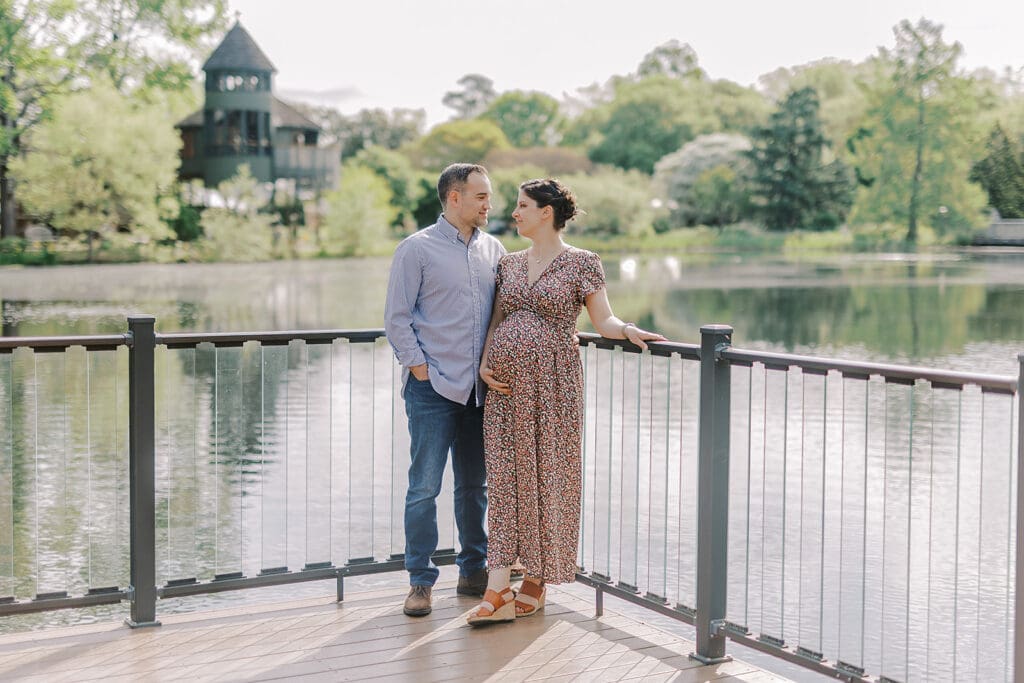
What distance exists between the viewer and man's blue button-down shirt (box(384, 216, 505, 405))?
12.7 feet

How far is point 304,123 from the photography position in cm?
5128

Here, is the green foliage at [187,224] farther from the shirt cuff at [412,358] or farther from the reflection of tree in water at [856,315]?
the shirt cuff at [412,358]

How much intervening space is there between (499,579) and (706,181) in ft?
153

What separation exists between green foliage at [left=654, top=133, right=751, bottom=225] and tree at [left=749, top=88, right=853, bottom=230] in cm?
69

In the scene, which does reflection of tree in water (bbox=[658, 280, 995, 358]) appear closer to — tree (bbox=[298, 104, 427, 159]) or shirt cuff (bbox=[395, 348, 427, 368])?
tree (bbox=[298, 104, 427, 159])

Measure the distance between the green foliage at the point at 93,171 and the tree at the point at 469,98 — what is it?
23.1 meters

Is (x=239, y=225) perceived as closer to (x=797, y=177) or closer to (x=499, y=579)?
(x=797, y=177)

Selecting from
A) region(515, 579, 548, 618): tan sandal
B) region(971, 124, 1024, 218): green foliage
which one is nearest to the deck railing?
region(515, 579, 548, 618): tan sandal

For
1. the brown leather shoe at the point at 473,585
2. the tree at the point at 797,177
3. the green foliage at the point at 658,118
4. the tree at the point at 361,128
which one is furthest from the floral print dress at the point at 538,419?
the tree at the point at 361,128

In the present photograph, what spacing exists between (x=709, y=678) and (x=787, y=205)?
160ft

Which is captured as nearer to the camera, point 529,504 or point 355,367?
point 529,504

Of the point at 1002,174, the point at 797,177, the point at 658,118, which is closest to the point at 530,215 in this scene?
the point at 1002,174

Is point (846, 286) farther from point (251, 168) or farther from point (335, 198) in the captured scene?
point (251, 168)

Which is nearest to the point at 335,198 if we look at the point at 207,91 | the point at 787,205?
the point at 207,91
